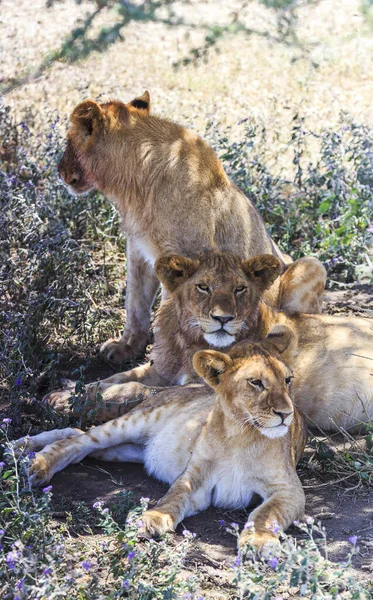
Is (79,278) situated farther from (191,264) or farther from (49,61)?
(49,61)

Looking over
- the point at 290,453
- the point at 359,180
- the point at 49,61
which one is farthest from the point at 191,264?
the point at 359,180

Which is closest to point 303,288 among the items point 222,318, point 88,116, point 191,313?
point 191,313

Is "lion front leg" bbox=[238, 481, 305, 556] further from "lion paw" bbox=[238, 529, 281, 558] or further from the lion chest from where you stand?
the lion chest

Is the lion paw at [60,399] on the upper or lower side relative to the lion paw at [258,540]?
lower

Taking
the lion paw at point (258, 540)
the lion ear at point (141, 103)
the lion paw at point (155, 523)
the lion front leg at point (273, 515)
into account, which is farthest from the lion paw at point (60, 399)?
Result: the lion ear at point (141, 103)

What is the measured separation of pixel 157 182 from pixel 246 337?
1129 millimetres

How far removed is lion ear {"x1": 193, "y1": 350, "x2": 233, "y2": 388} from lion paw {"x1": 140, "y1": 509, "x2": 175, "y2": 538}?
699 mm

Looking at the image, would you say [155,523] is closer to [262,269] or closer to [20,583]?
[20,583]

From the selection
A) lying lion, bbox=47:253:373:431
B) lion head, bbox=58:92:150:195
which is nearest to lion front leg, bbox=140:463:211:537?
lying lion, bbox=47:253:373:431

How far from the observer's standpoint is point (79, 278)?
21.8 feet

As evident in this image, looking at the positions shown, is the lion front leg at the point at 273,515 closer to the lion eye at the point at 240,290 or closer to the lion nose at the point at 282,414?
the lion nose at the point at 282,414

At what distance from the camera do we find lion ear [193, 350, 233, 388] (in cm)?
450

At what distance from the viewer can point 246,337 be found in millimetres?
5469

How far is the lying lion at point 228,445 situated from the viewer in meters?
4.29
